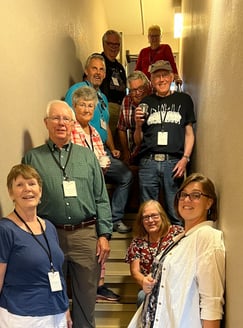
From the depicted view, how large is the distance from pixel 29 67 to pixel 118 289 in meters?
1.72

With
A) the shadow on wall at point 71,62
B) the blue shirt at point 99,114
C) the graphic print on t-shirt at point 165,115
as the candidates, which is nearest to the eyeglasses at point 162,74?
the graphic print on t-shirt at point 165,115

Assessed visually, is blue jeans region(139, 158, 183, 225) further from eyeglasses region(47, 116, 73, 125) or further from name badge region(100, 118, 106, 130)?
eyeglasses region(47, 116, 73, 125)

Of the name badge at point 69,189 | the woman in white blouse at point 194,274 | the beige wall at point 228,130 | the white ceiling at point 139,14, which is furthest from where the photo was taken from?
the white ceiling at point 139,14

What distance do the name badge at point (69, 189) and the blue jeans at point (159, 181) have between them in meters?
0.93

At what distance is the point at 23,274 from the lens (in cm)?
190

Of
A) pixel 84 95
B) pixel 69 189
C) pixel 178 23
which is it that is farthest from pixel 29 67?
pixel 178 23

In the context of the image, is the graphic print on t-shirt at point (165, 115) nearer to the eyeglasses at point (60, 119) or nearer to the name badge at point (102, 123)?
the name badge at point (102, 123)

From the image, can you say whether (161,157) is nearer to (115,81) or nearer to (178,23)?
(115,81)

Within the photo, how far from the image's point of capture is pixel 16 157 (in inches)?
102

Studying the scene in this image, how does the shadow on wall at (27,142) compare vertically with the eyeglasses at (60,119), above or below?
below

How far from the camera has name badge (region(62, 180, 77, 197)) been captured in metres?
2.44

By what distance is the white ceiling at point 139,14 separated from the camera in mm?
7371

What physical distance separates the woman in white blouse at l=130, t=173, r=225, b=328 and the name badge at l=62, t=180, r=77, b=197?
2.10ft

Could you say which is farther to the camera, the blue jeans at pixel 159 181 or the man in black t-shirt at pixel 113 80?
the man in black t-shirt at pixel 113 80
